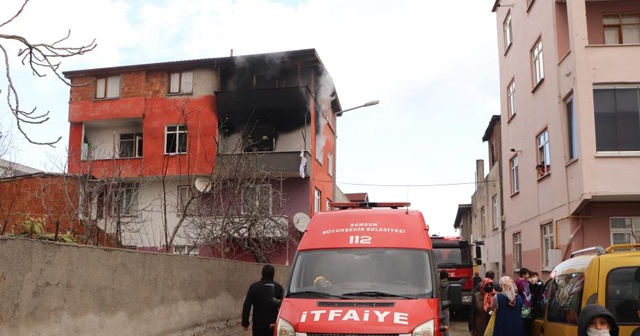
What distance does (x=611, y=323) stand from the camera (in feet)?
17.2

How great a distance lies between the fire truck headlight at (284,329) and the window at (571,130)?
40.3 feet

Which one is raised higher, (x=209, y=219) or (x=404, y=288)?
(x=209, y=219)

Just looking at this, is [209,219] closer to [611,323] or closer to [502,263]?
[502,263]

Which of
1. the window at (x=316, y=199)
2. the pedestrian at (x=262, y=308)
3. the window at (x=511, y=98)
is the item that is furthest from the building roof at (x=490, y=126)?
the pedestrian at (x=262, y=308)

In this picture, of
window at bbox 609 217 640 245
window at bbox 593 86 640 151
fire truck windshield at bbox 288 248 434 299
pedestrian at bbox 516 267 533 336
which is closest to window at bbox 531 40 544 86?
window at bbox 593 86 640 151

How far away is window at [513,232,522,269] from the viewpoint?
78.6ft

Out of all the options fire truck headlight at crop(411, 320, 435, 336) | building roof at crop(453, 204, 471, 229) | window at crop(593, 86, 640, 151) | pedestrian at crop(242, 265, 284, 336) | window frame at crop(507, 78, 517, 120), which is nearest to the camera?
fire truck headlight at crop(411, 320, 435, 336)

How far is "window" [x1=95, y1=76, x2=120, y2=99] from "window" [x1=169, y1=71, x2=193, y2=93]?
123 inches

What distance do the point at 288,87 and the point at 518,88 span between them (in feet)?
35.1

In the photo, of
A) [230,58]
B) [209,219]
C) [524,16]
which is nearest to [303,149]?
[230,58]

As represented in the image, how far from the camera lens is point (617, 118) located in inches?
647

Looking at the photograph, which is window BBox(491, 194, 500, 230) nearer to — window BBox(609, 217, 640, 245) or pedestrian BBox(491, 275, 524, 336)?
window BBox(609, 217, 640, 245)

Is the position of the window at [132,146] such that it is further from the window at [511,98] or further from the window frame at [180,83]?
the window at [511,98]

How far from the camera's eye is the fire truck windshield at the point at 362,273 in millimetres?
7879
